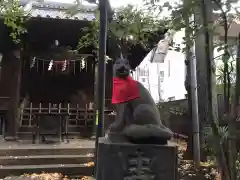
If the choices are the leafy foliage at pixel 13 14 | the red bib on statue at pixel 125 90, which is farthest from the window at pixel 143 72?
the red bib on statue at pixel 125 90

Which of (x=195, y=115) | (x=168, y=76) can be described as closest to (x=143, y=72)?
(x=168, y=76)

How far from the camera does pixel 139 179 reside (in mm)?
3225

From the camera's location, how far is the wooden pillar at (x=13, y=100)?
30.3 ft

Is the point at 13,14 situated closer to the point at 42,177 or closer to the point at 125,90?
the point at 125,90

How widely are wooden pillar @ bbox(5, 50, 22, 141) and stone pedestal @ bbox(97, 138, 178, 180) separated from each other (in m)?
7.00

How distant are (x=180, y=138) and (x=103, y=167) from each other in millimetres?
8449

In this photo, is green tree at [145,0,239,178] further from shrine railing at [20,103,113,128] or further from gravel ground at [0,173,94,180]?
shrine railing at [20,103,113,128]

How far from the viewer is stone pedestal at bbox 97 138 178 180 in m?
3.27

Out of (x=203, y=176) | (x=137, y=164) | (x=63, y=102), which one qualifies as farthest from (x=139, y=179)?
(x=63, y=102)

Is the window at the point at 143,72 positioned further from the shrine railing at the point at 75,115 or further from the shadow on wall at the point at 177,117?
the shrine railing at the point at 75,115

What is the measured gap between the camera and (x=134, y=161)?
3275 millimetres

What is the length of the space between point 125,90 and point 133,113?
35cm

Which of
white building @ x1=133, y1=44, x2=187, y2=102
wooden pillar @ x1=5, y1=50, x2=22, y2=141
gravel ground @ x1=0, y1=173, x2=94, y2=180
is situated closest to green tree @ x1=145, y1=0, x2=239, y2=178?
gravel ground @ x1=0, y1=173, x2=94, y2=180

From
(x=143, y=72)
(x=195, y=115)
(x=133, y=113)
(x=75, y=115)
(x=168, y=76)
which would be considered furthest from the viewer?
(x=143, y=72)
